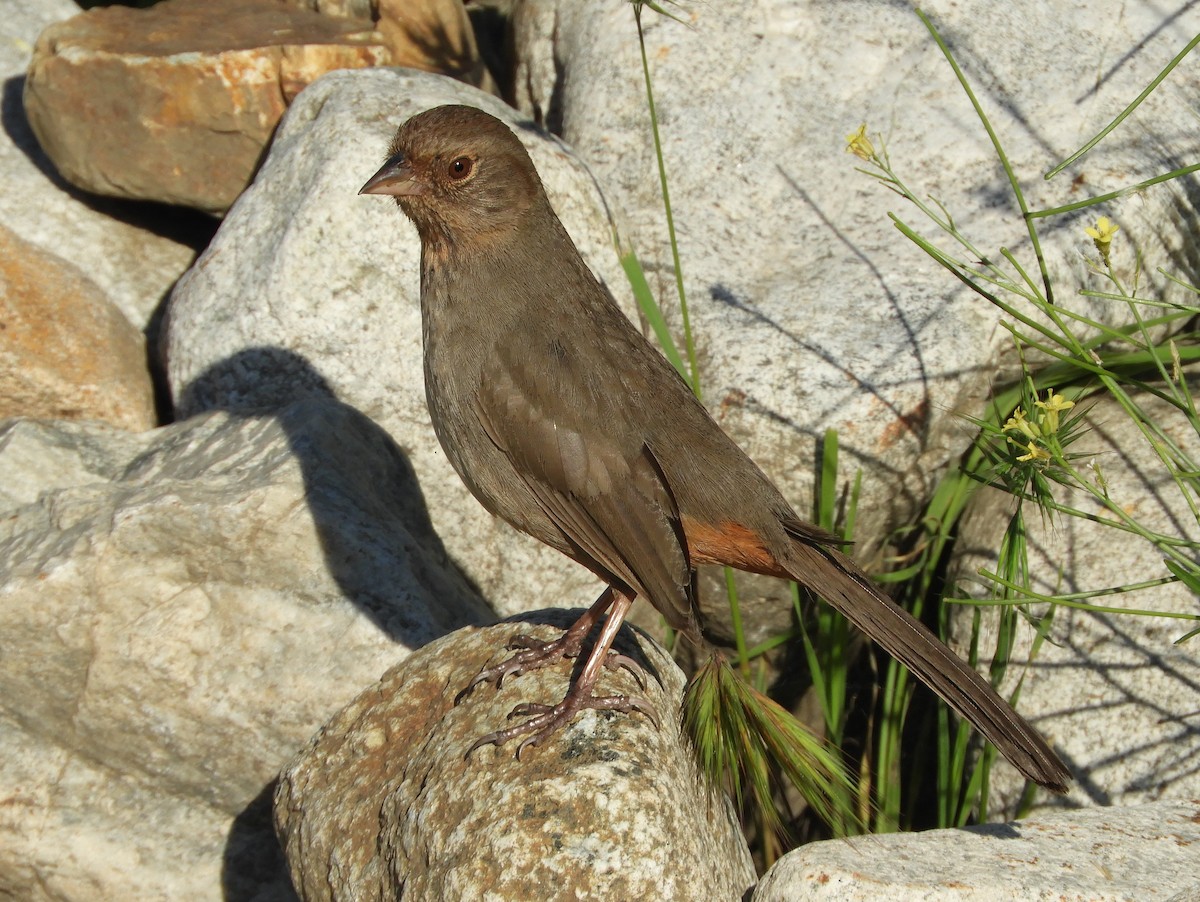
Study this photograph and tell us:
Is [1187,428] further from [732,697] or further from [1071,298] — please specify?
[732,697]

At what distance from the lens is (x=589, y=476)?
11.9 ft

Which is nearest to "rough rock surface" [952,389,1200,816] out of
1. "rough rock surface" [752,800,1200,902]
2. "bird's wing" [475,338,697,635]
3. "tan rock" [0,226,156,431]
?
"rough rock surface" [752,800,1200,902]

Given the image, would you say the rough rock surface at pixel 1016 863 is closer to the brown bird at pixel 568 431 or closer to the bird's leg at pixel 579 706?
the brown bird at pixel 568 431

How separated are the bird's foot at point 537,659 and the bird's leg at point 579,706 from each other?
6 cm

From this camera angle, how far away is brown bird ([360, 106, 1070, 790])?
359cm

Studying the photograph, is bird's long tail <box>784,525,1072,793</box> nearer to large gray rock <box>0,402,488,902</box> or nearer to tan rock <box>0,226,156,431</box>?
large gray rock <box>0,402,488,902</box>

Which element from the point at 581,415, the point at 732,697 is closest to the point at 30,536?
the point at 581,415

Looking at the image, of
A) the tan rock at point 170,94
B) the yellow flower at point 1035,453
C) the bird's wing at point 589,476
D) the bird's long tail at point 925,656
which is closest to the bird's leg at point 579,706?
the bird's wing at point 589,476

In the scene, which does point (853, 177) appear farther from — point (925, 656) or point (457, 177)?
point (925, 656)

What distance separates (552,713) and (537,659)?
0.30m

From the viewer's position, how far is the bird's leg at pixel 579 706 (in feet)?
11.2

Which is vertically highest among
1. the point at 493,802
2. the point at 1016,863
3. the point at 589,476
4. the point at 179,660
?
the point at 589,476

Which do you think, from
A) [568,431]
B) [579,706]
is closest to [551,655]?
[579,706]

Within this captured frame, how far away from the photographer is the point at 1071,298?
478 centimetres
